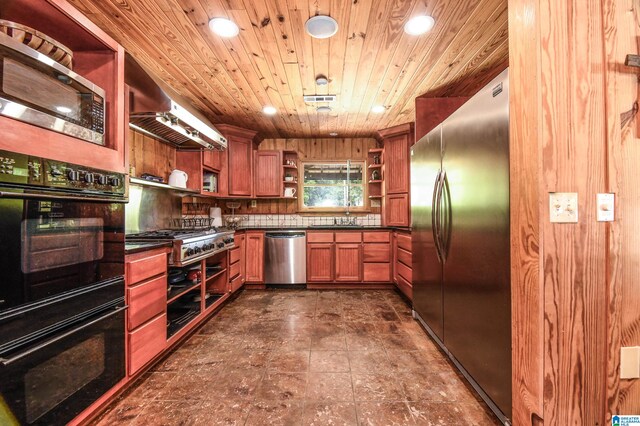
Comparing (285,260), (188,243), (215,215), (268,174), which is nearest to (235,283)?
(285,260)

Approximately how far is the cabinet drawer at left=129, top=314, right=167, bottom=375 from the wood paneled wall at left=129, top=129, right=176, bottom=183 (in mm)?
1621

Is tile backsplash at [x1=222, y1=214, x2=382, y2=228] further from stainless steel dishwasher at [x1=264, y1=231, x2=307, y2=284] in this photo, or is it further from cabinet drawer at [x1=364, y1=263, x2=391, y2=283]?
cabinet drawer at [x1=364, y1=263, x2=391, y2=283]

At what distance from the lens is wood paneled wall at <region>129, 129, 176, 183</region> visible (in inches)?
107

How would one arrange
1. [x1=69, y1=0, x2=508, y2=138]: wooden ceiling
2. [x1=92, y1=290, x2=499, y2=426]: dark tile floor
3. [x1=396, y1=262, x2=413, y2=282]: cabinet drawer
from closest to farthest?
[x1=92, y1=290, x2=499, y2=426]: dark tile floor
[x1=69, y1=0, x2=508, y2=138]: wooden ceiling
[x1=396, y1=262, x2=413, y2=282]: cabinet drawer

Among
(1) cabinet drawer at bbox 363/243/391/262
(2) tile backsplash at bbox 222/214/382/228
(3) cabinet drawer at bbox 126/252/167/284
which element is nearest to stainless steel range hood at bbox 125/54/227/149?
(3) cabinet drawer at bbox 126/252/167/284

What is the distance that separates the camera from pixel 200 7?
174 cm

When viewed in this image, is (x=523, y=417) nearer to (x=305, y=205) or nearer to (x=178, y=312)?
(x=178, y=312)

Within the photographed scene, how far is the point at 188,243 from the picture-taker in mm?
2285

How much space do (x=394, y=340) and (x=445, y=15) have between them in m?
2.48

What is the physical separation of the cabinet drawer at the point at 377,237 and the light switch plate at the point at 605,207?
286 cm

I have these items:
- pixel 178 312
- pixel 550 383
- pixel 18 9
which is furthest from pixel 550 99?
pixel 178 312

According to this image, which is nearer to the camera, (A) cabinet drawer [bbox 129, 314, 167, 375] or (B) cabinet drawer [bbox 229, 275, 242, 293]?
(A) cabinet drawer [bbox 129, 314, 167, 375]

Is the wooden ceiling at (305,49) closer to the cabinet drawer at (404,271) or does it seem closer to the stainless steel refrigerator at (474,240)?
the stainless steel refrigerator at (474,240)

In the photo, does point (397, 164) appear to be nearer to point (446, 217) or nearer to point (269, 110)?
point (269, 110)
